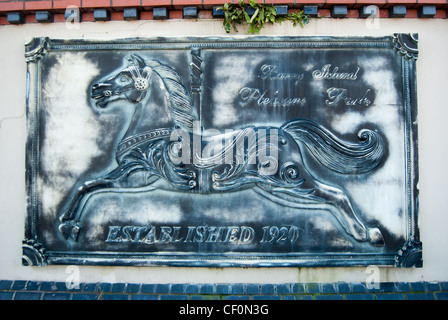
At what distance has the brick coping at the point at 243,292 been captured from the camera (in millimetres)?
3816

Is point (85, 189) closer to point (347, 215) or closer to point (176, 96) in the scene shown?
point (176, 96)

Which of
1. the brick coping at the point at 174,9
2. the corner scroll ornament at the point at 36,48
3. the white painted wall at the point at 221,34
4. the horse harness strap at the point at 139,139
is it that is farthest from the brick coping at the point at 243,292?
the brick coping at the point at 174,9

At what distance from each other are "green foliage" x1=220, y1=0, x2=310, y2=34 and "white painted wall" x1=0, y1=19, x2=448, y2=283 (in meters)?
0.11

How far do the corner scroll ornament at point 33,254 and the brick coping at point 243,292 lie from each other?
0.31 meters

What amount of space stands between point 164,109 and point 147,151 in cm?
50

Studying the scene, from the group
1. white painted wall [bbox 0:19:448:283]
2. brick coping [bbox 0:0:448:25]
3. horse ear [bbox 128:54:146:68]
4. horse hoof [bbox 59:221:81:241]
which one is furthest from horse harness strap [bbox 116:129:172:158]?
brick coping [bbox 0:0:448:25]

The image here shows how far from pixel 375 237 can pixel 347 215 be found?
1.24 feet

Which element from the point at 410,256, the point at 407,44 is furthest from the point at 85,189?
the point at 407,44

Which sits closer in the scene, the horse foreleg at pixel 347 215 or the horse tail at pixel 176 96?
the horse foreleg at pixel 347 215

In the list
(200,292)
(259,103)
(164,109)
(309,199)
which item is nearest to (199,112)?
(164,109)

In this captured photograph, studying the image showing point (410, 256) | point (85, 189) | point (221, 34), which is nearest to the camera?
point (410, 256)

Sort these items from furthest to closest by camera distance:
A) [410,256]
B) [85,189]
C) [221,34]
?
[221,34]
[85,189]
[410,256]

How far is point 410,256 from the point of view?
12.6 ft

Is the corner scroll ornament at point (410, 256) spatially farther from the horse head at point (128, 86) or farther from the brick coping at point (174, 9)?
the horse head at point (128, 86)
